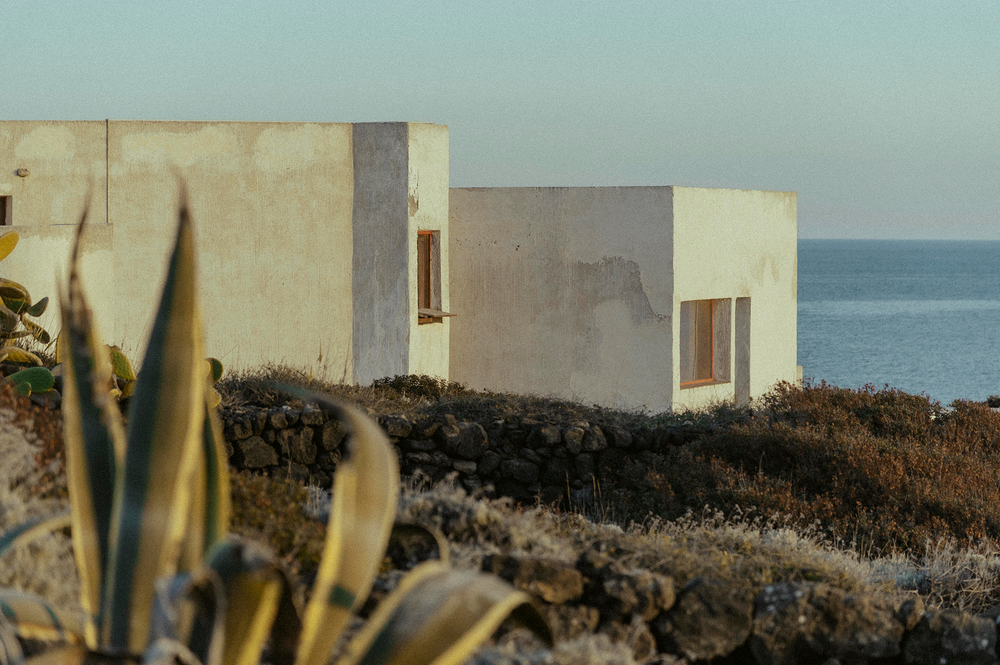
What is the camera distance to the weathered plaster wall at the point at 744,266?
1417 cm

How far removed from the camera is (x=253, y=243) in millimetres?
12742

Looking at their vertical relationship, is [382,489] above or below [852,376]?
above

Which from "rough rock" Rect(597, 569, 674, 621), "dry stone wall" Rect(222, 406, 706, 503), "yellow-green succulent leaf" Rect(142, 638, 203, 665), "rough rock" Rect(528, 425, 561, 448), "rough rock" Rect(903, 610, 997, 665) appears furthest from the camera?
"rough rock" Rect(528, 425, 561, 448)

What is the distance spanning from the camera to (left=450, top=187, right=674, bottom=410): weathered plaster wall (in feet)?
45.8

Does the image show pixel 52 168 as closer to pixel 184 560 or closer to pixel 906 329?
pixel 184 560

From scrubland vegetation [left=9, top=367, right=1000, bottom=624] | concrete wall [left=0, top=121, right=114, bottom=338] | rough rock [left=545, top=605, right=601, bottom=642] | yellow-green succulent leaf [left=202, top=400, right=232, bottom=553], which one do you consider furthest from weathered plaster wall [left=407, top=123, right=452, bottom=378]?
yellow-green succulent leaf [left=202, top=400, right=232, bottom=553]

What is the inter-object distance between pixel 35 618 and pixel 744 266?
14.2 meters

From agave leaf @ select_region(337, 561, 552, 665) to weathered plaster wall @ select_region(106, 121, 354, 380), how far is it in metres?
10.0

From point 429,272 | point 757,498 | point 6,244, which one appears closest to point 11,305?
point 6,244

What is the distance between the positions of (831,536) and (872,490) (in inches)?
35.2

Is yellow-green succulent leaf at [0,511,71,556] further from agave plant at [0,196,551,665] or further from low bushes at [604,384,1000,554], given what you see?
low bushes at [604,384,1000,554]

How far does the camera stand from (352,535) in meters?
2.32

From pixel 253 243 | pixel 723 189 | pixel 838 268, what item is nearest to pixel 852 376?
pixel 723 189

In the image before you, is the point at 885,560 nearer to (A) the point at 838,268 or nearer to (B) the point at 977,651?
(B) the point at 977,651
